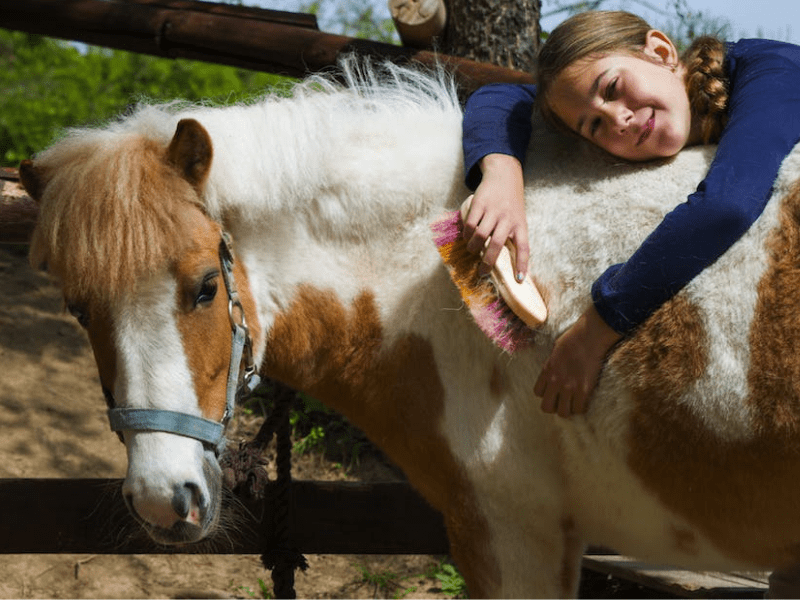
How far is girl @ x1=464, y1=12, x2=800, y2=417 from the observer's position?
1970 millimetres

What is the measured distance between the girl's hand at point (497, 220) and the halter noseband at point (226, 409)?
615mm

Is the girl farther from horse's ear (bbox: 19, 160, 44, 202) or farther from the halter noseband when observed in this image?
horse's ear (bbox: 19, 160, 44, 202)

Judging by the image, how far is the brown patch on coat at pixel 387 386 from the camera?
90.0 inches

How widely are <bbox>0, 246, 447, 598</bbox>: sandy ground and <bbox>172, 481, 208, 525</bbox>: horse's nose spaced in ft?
7.78

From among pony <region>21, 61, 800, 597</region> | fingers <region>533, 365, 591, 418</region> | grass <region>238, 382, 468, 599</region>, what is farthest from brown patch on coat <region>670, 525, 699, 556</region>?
grass <region>238, 382, 468, 599</region>

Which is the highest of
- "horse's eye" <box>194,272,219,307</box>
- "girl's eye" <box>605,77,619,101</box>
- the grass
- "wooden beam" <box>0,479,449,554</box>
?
"girl's eye" <box>605,77,619,101</box>

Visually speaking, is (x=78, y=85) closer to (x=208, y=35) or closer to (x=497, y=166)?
(x=208, y=35)

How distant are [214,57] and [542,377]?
8.68 ft

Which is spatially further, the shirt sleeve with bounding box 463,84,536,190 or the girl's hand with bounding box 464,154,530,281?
the shirt sleeve with bounding box 463,84,536,190

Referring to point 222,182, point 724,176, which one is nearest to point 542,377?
point 724,176

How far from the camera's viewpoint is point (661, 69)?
225cm

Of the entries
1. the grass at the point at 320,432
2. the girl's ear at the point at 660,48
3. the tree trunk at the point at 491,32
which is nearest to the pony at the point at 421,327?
the girl's ear at the point at 660,48

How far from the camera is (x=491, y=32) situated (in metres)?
3.94

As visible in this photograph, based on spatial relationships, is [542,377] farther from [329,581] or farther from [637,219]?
[329,581]
